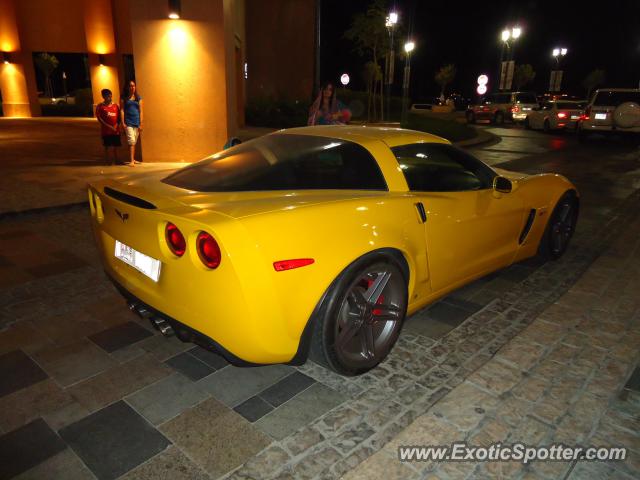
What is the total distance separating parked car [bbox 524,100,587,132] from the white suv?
4.43m

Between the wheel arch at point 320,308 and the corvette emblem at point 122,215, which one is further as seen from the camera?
the corvette emblem at point 122,215

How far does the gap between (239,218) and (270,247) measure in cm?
20

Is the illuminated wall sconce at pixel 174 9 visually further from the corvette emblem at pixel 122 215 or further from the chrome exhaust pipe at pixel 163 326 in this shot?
the chrome exhaust pipe at pixel 163 326

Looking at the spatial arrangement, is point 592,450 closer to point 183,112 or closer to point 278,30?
point 183,112

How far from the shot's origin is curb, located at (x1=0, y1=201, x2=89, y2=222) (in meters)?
6.15

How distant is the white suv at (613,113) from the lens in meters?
16.2

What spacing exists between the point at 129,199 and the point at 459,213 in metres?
2.19

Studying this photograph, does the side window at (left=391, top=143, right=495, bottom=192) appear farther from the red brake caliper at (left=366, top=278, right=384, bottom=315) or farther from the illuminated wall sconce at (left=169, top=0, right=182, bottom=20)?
the illuminated wall sconce at (left=169, top=0, right=182, bottom=20)

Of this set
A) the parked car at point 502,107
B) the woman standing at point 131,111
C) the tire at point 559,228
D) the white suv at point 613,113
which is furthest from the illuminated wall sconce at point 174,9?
the parked car at point 502,107

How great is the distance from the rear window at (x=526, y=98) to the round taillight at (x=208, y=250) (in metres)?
28.3

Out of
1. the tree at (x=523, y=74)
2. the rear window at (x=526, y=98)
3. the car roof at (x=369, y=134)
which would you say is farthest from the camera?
the tree at (x=523, y=74)

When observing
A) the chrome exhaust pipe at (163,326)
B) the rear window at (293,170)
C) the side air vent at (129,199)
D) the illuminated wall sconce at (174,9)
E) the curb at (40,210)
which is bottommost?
the curb at (40,210)

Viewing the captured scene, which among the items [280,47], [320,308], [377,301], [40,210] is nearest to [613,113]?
[280,47]

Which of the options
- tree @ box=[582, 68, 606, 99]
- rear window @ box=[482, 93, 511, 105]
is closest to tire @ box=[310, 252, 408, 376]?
rear window @ box=[482, 93, 511, 105]
